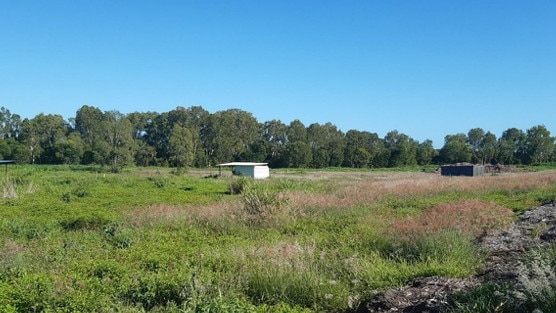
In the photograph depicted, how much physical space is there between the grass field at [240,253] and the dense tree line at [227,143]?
66.6 m

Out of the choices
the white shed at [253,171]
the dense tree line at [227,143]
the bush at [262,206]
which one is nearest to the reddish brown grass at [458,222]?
the bush at [262,206]

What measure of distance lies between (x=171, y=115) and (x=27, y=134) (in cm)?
2981

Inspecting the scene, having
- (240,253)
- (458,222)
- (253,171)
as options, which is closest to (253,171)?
(253,171)

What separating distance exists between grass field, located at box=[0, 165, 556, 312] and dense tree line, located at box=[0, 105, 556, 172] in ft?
218

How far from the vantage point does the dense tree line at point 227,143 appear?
84.2 m

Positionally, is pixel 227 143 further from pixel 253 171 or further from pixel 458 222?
pixel 458 222

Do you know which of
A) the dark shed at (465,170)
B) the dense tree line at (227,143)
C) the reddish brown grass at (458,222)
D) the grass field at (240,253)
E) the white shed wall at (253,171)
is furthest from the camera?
the dense tree line at (227,143)

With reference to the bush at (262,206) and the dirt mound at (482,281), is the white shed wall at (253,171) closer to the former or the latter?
the bush at (262,206)

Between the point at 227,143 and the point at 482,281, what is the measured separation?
284 feet

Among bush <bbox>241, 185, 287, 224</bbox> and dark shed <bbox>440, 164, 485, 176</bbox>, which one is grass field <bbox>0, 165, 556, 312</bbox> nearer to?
bush <bbox>241, 185, 287, 224</bbox>

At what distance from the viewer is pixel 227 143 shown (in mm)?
91938

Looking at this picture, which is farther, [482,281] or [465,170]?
[465,170]

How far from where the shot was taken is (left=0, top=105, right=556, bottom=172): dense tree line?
276ft

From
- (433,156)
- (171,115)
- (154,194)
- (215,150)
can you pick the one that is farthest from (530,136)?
(154,194)
